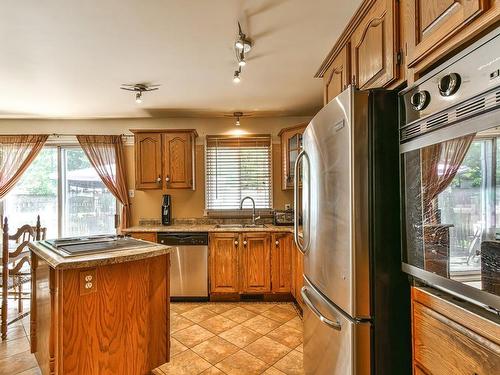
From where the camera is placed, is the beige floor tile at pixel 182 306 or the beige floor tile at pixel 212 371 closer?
the beige floor tile at pixel 212 371

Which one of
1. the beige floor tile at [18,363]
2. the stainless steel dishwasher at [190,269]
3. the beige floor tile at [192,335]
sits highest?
the stainless steel dishwasher at [190,269]

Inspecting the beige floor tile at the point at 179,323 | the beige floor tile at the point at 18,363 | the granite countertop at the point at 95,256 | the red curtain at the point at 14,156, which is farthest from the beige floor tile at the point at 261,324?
the red curtain at the point at 14,156

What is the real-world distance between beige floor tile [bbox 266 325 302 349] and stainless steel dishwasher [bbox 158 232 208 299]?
109 cm

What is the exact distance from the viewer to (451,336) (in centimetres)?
85

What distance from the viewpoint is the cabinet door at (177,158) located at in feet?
12.2

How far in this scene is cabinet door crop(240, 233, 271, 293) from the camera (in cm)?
331

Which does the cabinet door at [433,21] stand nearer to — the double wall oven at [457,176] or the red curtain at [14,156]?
the double wall oven at [457,176]

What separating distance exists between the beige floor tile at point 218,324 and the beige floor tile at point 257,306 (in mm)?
365

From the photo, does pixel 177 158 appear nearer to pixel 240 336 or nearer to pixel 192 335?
pixel 192 335

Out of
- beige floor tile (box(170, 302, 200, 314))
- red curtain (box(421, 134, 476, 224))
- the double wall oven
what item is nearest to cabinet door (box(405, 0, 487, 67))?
the double wall oven

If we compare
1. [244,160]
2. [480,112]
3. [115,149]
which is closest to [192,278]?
[244,160]

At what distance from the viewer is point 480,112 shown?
2.44 ft

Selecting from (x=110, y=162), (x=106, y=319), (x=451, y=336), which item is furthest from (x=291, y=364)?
(x=110, y=162)

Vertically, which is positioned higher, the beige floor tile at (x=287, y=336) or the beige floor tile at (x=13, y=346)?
the beige floor tile at (x=13, y=346)
